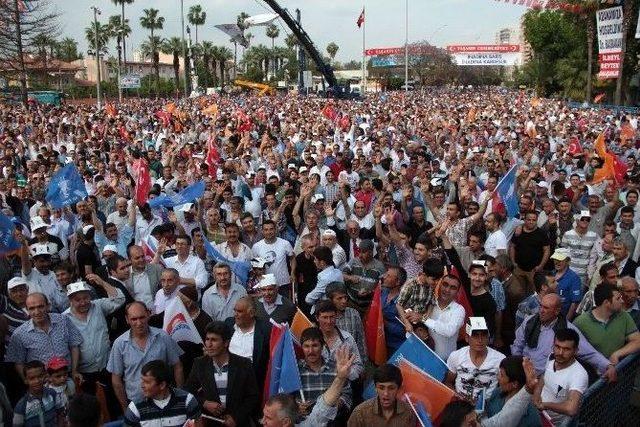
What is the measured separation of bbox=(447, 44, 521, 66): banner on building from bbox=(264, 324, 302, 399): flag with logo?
3084 inches

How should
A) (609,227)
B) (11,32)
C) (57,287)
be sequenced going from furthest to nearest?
(11,32)
(609,227)
(57,287)

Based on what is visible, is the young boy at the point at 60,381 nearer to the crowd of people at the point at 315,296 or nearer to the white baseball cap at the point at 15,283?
the crowd of people at the point at 315,296

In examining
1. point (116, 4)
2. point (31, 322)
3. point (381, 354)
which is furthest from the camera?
point (116, 4)

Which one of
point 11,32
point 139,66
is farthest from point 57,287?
point 139,66

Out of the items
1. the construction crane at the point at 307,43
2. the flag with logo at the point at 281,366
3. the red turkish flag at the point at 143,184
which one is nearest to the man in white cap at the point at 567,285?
the flag with logo at the point at 281,366

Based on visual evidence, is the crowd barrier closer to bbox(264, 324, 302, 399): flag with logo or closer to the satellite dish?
bbox(264, 324, 302, 399): flag with logo

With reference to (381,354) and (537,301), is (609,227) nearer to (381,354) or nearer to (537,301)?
(537,301)

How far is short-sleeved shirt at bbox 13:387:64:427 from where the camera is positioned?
13.3ft

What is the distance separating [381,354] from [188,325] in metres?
1.53

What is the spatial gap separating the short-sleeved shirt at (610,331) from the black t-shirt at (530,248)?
239cm

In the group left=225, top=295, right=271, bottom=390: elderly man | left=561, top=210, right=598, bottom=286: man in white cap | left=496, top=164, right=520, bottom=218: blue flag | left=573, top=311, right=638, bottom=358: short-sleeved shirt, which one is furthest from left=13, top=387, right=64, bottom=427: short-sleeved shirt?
left=496, top=164, right=520, bottom=218: blue flag

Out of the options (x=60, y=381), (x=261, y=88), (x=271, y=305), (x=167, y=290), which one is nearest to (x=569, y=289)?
(x=271, y=305)

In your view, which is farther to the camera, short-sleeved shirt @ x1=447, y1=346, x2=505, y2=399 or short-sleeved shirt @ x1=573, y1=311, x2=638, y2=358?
short-sleeved shirt @ x1=573, y1=311, x2=638, y2=358

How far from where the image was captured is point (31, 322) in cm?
475
